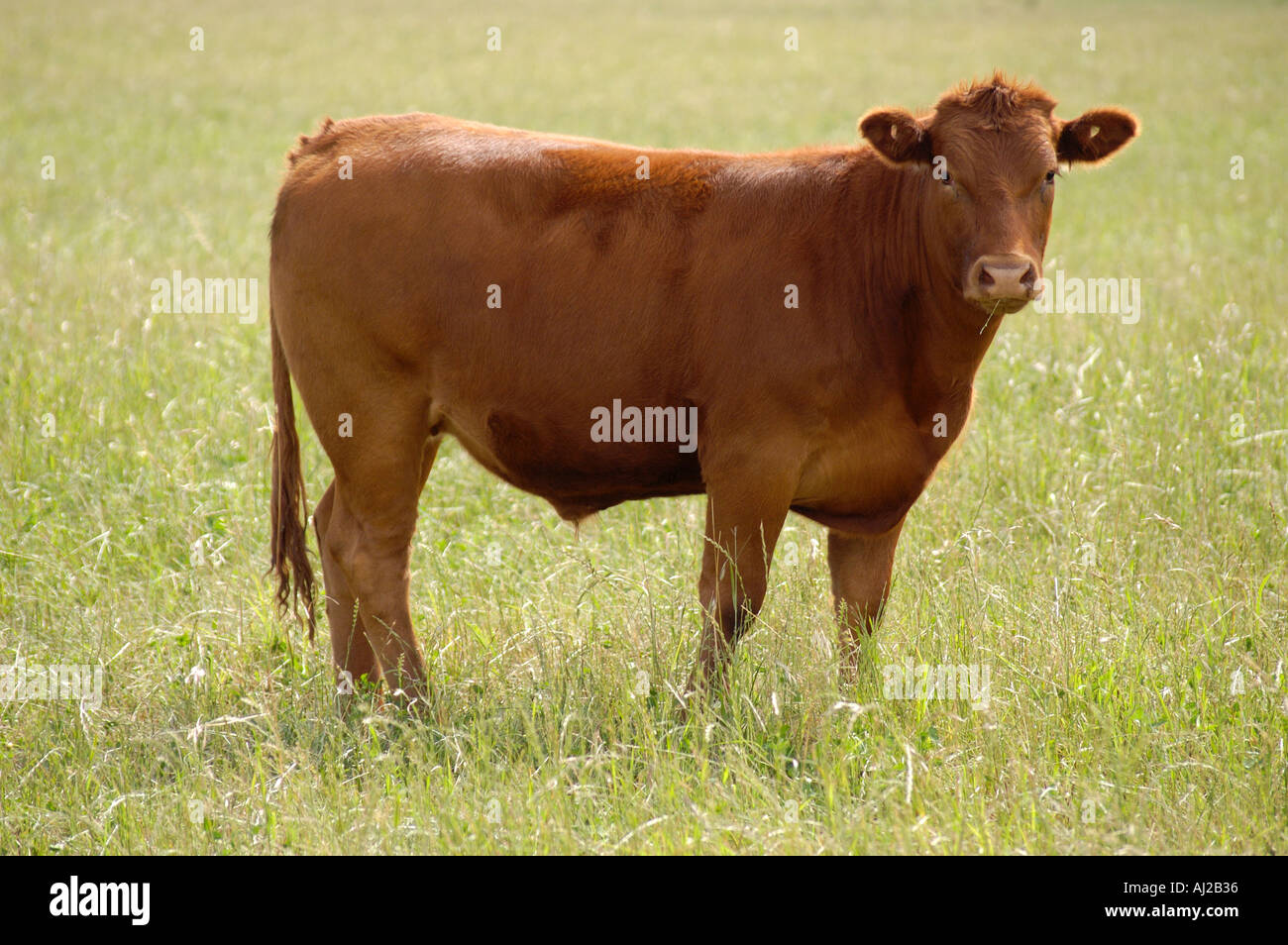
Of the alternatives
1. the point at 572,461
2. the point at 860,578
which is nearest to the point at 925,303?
the point at 860,578

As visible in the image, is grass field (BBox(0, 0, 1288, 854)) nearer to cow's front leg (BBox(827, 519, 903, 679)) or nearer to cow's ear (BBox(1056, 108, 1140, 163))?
cow's front leg (BBox(827, 519, 903, 679))

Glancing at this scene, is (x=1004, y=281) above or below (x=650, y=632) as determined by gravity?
above

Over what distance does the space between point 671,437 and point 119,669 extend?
237cm

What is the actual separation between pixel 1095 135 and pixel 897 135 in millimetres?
781

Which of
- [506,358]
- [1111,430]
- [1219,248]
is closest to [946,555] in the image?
[1111,430]

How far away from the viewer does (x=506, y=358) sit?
4.59m

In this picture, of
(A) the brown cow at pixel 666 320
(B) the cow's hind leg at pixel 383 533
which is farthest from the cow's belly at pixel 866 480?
(B) the cow's hind leg at pixel 383 533

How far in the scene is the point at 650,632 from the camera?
15.6ft

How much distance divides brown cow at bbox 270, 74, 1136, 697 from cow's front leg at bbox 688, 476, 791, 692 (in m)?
0.01

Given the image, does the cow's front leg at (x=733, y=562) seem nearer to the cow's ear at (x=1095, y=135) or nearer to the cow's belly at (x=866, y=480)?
the cow's belly at (x=866, y=480)

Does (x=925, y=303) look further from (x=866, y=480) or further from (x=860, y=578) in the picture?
(x=860, y=578)

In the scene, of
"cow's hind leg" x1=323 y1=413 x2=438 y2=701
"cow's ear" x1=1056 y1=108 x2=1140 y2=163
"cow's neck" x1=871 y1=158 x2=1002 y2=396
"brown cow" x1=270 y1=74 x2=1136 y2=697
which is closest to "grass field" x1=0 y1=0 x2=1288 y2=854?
"cow's hind leg" x1=323 y1=413 x2=438 y2=701

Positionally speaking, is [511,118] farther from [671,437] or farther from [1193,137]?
[671,437]
